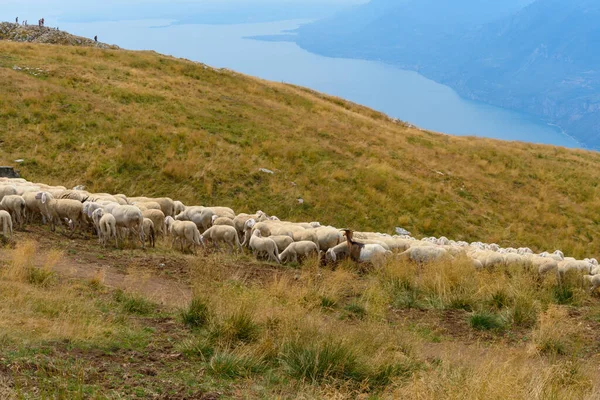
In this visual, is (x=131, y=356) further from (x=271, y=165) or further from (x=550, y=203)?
(x=550, y=203)

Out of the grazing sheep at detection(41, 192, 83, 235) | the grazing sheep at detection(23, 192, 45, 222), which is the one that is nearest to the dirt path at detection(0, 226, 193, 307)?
the grazing sheep at detection(41, 192, 83, 235)

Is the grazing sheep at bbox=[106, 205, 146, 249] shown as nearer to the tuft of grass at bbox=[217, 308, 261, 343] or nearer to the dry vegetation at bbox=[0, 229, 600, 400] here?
the dry vegetation at bbox=[0, 229, 600, 400]

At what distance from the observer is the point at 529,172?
3941cm

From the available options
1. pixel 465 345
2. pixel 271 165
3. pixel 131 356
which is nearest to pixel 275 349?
pixel 131 356

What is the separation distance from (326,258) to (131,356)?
869 cm

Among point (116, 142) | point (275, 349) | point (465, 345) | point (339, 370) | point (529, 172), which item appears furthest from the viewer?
point (529, 172)

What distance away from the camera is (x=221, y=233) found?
16969 mm

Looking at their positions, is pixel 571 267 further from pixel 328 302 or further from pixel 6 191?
pixel 6 191

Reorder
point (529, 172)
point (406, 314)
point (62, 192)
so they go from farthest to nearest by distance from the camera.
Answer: point (529, 172)
point (62, 192)
point (406, 314)

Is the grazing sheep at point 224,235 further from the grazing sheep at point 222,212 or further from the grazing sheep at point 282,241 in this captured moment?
the grazing sheep at point 222,212

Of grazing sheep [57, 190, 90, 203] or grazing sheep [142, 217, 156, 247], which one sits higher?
grazing sheep [57, 190, 90, 203]

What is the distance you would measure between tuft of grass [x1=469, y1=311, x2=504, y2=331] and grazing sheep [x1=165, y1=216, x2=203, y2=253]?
336 inches

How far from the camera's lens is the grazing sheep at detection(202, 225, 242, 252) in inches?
667

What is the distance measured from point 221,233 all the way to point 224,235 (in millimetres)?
112
